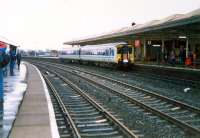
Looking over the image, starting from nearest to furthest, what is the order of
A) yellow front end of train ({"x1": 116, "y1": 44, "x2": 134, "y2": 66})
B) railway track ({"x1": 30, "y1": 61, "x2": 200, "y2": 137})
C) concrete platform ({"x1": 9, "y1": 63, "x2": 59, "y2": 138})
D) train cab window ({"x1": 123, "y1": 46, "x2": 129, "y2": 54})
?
concrete platform ({"x1": 9, "y1": 63, "x2": 59, "y2": 138}), railway track ({"x1": 30, "y1": 61, "x2": 200, "y2": 137}), yellow front end of train ({"x1": 116, "y1": 44, "x2": 134, "y2": 66}), train cab window ({"x1": 123, "y1": 46, "x2": 129, "y2": 54})

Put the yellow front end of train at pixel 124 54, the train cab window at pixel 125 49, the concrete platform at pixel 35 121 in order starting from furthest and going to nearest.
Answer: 1. the train cab window at pixel 125 49
2. the yellow front end of train at pixel 124 54
3. the concrete platform at pixel 35 121

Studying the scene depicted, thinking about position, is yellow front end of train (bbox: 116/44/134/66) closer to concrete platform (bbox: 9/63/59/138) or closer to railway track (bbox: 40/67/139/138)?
railway track (bbox: 40/67/139/138)

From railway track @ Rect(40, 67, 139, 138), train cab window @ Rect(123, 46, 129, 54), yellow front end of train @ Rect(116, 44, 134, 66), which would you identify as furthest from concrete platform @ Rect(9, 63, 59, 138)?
train cab window @ Rect(123, 46, 129, 54)

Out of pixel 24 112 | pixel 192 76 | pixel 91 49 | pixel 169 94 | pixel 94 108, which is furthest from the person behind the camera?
pixel 91 49

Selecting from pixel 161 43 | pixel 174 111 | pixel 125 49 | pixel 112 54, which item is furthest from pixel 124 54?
pixel 174 111

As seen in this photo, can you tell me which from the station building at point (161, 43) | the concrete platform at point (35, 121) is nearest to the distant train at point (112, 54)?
the station building at point (161, 43)

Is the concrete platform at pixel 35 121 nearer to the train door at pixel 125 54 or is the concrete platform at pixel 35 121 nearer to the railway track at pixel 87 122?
the railway track at pixel 87 122

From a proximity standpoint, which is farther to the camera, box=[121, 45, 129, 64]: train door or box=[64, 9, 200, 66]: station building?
box=[64, 9, 200, 66]: station building

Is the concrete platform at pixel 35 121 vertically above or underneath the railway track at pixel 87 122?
above

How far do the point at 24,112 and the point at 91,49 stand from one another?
40.1 m

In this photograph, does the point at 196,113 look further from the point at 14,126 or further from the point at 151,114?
the point at 14,126

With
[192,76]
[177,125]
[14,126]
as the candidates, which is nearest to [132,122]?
[177,125]

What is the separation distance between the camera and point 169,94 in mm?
19688

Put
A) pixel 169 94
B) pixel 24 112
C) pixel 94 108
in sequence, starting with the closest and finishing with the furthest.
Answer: pixel 24 112 → pixel 94 108 → pixel 169 94
